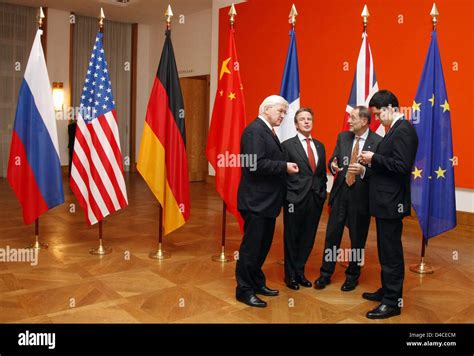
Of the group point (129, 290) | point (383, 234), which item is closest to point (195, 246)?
point (129, 290)

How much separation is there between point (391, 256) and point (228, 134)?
2.13m

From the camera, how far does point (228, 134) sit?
4.77 m

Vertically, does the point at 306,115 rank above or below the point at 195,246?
above

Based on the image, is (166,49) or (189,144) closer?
(166,49)

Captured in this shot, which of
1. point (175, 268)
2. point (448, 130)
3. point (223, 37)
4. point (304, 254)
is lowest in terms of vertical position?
point (175, 268)

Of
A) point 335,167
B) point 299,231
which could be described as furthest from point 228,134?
point 299,231

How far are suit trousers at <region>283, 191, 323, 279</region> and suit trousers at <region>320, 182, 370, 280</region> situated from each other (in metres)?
0.15

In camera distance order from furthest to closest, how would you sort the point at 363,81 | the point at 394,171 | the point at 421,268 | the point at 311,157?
1. the point at 363,81
2. the point at 421,268
3. the point at 311,157
4. the point at 394,171

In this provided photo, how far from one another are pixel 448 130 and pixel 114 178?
339 cm

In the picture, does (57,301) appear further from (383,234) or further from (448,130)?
(448,130)

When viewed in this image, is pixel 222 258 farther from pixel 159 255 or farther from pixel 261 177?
pixel 261 177

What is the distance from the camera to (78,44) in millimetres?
11867

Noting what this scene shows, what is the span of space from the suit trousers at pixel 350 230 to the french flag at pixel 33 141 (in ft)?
9.37

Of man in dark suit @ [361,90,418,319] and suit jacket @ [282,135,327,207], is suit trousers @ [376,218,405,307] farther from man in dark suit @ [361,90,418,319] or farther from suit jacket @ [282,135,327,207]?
suit jacket @ [282,135,327,207]
